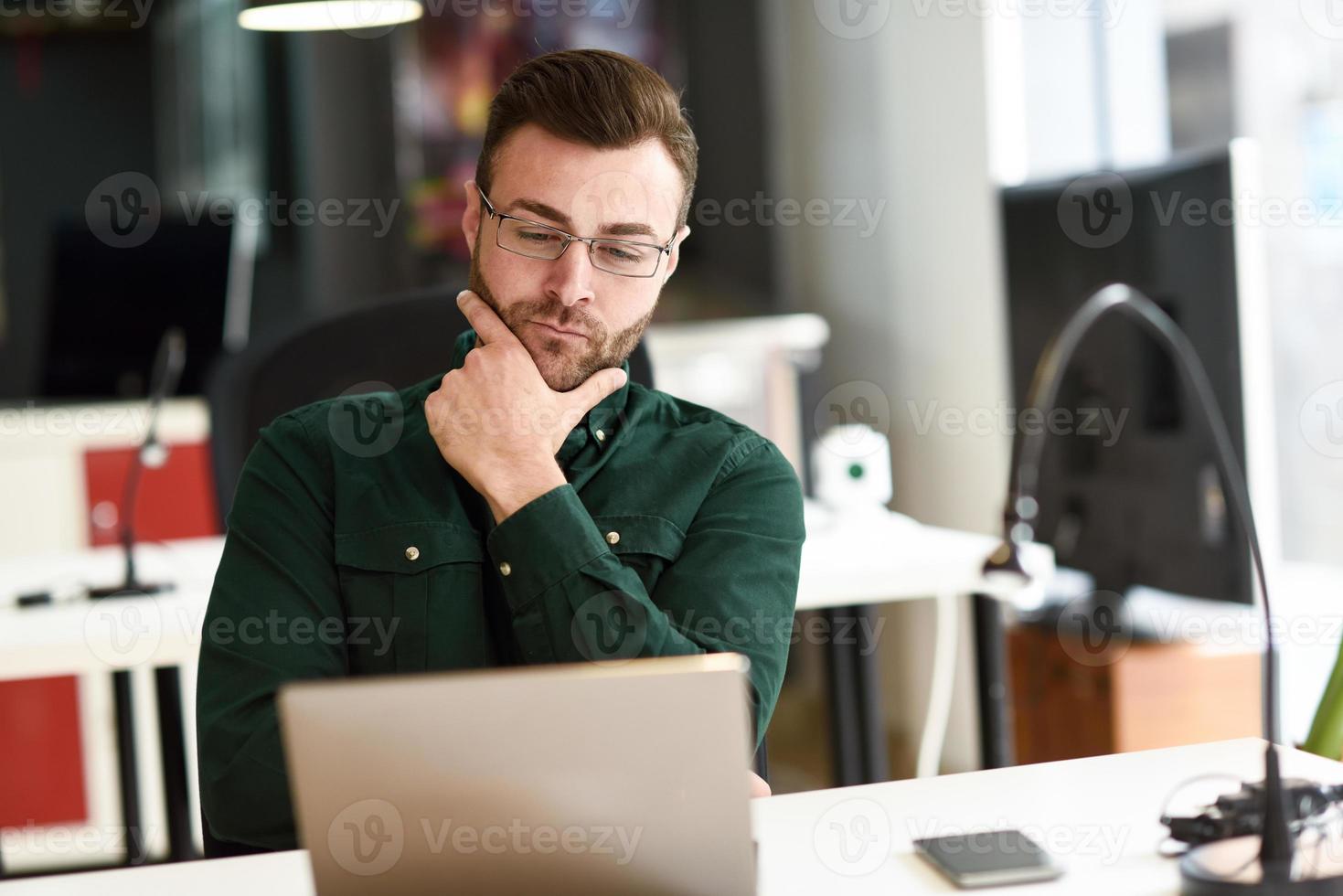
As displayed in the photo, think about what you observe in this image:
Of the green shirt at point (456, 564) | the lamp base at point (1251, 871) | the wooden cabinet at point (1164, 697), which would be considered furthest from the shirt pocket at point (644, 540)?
the wooden cabinet at point (1164, 697)

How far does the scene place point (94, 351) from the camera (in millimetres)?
3766

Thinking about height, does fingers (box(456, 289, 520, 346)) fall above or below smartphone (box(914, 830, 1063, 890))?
above

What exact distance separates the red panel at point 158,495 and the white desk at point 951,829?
2405mm

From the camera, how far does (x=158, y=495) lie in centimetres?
337

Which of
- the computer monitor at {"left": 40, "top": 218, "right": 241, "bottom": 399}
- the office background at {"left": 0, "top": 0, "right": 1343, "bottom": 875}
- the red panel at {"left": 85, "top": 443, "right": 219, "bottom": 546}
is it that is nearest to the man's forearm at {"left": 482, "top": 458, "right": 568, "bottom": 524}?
the office background at {"left": 0, "top": 0, "right": 1343, "bottom": 875}

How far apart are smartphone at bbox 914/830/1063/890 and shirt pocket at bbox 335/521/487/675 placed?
506 mm

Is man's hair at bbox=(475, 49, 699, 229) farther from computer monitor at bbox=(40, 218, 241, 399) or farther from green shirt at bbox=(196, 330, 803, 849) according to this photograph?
computer monitor at bbox=(40, 218, 241, 399)

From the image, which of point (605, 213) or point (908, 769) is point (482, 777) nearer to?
point (605, 213)

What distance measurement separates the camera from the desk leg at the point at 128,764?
7.35 ft

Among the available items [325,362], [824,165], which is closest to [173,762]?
[325,362]

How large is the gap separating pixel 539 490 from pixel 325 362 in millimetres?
651

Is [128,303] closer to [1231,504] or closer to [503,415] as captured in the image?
[503,415]

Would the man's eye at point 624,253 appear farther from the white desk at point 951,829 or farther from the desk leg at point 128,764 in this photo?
the desk leg at point 128,764

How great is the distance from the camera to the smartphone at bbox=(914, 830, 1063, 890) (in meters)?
0.95
